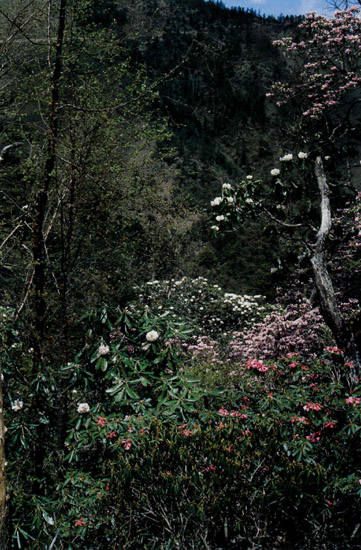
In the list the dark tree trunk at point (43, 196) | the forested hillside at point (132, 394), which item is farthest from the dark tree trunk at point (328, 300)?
the dark tree trunk at point (43, 196)

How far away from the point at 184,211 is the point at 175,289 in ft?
13.7

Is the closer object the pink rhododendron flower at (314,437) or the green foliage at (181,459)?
the green foliage at (181,459)

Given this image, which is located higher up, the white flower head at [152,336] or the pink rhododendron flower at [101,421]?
the white flower head at [152,336]

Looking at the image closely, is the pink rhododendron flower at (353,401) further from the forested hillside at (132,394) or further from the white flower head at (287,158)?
the white flower head at (287,158)

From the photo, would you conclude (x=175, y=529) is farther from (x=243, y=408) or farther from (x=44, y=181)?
(x=44, y=181)

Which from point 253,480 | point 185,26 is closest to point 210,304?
point 253,480

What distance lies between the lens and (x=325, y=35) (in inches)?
253

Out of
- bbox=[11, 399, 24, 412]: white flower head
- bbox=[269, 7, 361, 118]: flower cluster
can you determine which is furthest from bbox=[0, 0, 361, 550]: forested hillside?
bbox=[269, 7, 361, 118]: flower cluster


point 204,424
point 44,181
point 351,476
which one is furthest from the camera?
point 44,181

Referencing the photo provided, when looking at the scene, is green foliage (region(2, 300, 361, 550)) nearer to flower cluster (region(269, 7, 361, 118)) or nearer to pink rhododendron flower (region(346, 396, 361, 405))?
pink rhododendron flower (region(346, 396, 361, 405))

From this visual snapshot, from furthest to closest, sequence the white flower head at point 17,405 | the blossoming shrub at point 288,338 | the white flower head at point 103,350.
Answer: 1. the blossoming shrub at point 288,338
2. the white flower head at point 103,350
3. the white flower head at point 17,405

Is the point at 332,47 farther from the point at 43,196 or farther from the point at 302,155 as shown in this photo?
the point at 43,196

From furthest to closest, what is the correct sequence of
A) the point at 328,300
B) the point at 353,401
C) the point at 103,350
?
the point at 328,300 → the point at 103,350 → the point at 353,401

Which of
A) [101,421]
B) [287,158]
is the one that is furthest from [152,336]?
[287,158]
